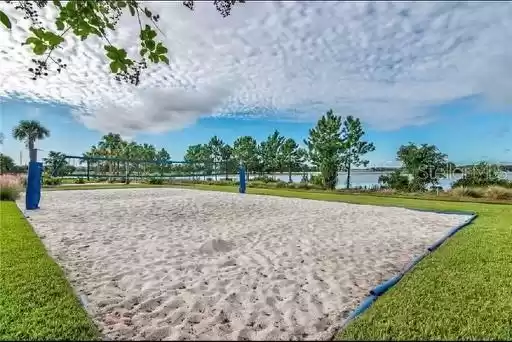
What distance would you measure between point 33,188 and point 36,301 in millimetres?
6023

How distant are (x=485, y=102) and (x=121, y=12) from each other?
2264 mm

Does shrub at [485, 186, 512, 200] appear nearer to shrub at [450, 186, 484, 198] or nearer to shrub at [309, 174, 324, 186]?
shrub at [450, 186, 484, 198]

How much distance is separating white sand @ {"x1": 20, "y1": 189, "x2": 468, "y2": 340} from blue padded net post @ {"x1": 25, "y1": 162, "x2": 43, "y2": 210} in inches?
43.0

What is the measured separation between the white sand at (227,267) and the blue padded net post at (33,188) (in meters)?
1.09

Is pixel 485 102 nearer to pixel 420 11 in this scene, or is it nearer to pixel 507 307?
pixel 420 11

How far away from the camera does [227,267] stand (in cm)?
318

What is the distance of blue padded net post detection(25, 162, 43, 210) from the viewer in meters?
7.22

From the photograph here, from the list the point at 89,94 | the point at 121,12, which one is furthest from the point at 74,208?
the point at 121,12

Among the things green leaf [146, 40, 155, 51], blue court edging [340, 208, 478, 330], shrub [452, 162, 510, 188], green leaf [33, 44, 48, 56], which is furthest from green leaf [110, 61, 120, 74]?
shrub [452, 162, 510, 188]

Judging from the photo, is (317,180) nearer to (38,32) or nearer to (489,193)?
(489,193)

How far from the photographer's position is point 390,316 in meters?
2.02

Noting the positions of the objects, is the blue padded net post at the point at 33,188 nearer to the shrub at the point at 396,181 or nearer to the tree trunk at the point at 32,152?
the tree trunk at the point at 32,152

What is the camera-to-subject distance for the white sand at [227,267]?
200 cm

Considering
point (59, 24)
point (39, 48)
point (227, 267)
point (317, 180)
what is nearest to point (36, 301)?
point (227, 267)
